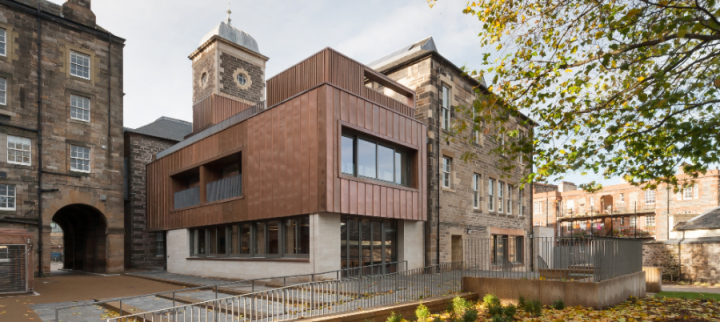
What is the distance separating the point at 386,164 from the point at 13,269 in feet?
42.7

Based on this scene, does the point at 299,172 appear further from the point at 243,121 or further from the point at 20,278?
the point at 20,278

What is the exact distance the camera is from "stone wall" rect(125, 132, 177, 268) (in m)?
25.6

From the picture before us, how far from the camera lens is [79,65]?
22969 millimetres

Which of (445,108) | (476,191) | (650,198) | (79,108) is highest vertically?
(79,108)

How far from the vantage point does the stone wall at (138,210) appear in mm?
25641

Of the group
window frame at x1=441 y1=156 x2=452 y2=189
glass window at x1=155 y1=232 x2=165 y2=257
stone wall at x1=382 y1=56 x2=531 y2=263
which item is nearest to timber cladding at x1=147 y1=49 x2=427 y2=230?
stone wall at x1=382 y1=56 x2=531 y2=263

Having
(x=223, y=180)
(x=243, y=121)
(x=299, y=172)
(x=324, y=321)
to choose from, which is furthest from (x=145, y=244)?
(x=324, y=321)

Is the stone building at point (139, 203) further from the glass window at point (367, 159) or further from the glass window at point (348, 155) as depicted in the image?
the glass window at point (348, 155)

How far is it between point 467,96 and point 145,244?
64.5 feet

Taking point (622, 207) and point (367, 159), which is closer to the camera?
point (367, 159)

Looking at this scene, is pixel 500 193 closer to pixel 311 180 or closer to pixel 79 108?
pixel 311 180

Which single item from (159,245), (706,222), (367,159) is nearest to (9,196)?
(159,245)

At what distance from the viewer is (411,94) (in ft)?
56.9

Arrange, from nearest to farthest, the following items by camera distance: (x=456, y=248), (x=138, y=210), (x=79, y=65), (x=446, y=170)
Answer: (x=446, y=170) < (x=456, y=248) < (x=79, y=65) < (x=138, y=210)
